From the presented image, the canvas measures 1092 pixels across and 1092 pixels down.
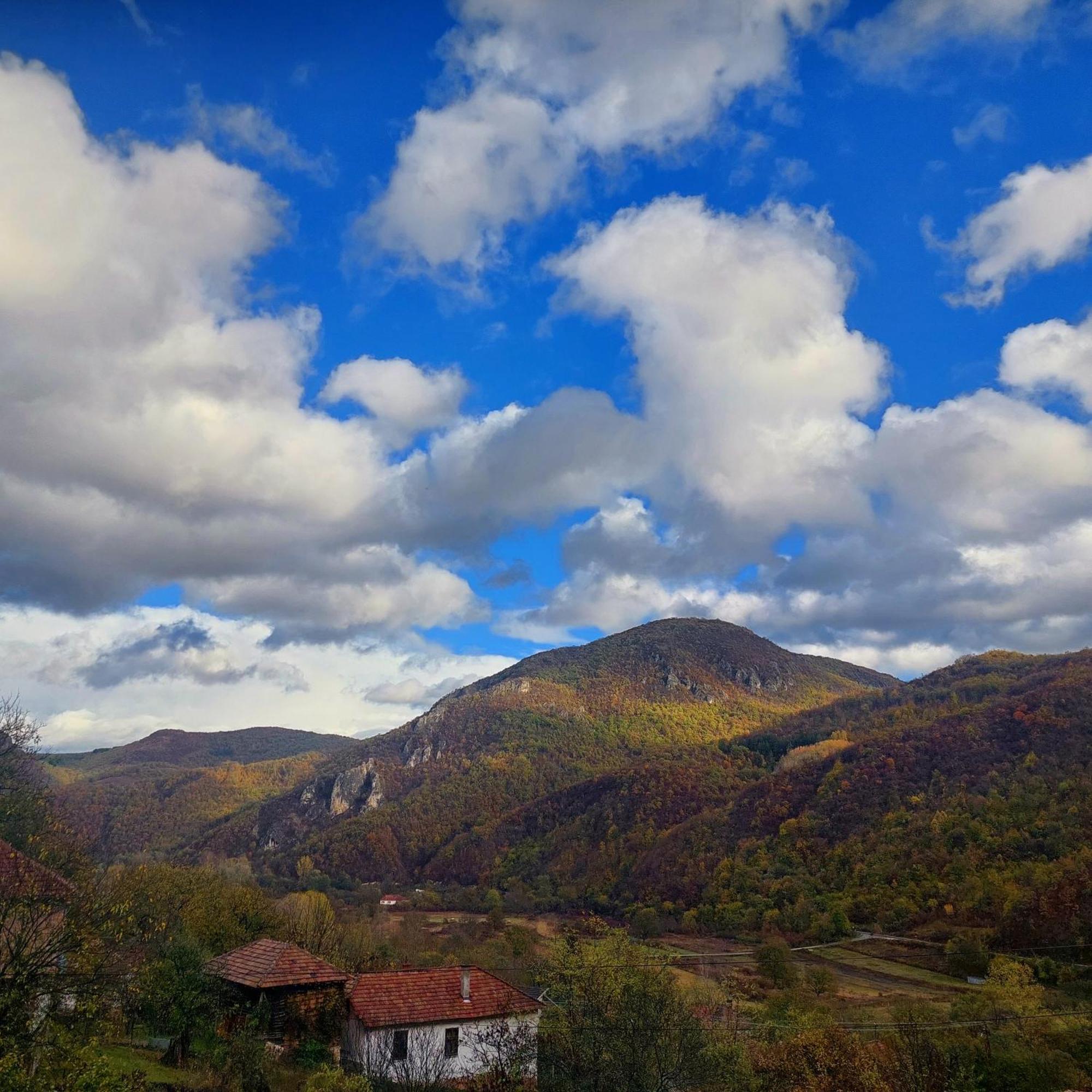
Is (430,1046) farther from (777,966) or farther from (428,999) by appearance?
(777,966)

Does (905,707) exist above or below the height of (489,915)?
above

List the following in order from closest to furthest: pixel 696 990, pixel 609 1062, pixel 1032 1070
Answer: pixel 609 1062 → pixel 1032 1070 → pixel 696 990

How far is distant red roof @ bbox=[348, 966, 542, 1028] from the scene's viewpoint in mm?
34531

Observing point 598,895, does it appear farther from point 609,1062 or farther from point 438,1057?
point 609,1062

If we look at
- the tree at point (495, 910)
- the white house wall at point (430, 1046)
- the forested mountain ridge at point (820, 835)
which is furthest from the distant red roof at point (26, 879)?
the tree at point (495, 910)

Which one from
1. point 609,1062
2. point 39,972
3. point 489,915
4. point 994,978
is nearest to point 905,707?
point 489,915

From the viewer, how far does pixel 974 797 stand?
100875 mm

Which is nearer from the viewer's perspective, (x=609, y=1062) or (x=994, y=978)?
(x=609, y=1062)

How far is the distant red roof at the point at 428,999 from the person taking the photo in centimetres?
3453

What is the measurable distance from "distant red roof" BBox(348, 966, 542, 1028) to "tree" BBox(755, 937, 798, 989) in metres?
38.5

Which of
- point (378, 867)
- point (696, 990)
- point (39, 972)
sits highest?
point (39, 972)

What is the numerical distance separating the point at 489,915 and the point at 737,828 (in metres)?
48.8

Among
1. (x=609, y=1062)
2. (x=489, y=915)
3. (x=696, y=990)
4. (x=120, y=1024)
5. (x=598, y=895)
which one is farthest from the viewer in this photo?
(x=598, y=895)

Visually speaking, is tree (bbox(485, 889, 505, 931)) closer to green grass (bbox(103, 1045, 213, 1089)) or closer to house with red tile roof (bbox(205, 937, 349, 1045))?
house with red tile roof (bbox(205, 937, 349, 1045))
